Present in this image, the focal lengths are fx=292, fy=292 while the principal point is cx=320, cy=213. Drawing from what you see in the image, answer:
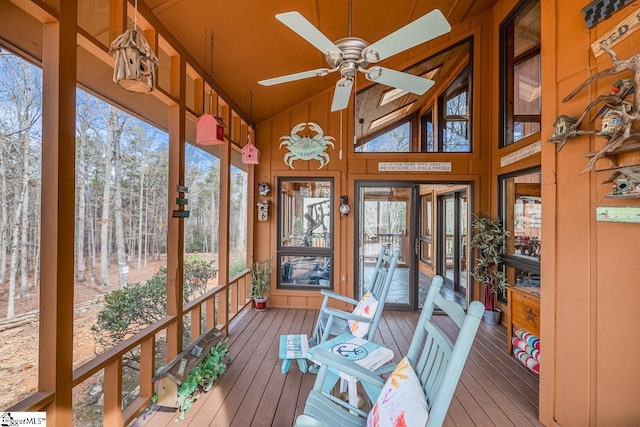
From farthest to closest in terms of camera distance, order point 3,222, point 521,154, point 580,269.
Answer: point 521,154 < point 580,269 < point 3,222

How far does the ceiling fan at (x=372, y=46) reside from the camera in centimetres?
153

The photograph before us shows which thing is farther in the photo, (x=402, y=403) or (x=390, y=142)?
(x=390, y=142)

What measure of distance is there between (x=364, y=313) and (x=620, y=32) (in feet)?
8.02

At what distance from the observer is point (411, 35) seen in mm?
1627

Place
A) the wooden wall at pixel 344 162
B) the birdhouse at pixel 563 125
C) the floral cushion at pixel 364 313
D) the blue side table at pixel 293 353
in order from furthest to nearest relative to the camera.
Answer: the wooden wall at pixel 344 162 → the blue side table at pixel 293 353 → the floral cushion at pixel 364 313 → the birdhouse at pixel 563 125

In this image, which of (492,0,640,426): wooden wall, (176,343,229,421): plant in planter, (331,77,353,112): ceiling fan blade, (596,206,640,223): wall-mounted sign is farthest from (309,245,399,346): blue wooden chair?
(331,77,353,112): ceiling fan blade

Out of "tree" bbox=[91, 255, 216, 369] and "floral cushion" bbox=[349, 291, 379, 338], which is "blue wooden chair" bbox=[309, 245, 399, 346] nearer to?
"floral cushion" bbox=[349, 291, 379, 338]

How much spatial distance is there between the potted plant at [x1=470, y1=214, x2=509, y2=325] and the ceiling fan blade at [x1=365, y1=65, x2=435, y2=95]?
275 centimetres

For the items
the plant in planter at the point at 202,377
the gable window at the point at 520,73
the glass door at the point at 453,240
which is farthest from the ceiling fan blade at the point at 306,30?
the glass door at the point at 453,240

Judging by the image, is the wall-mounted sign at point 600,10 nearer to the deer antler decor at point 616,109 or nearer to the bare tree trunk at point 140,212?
the deer antler decor at point 616,109

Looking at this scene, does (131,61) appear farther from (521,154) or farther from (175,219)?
(521,154)

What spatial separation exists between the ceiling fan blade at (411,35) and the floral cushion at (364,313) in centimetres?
186

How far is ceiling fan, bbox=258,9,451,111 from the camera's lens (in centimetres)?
153

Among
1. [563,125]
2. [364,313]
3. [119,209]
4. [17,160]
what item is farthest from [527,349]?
[17,160]
